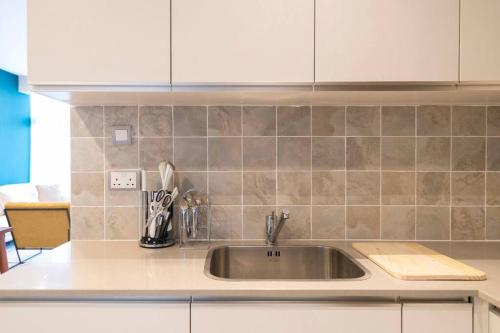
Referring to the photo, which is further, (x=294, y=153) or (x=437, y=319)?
(x=294, y=153)

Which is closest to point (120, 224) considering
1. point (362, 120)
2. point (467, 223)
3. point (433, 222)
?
point (362, 120)

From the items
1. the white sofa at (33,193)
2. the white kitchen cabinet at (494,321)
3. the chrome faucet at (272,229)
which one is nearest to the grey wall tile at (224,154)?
the chrome faucet at (272,229)

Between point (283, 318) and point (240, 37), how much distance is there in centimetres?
88

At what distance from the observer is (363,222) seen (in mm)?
1606

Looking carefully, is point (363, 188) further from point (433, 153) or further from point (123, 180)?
point (123, 180)

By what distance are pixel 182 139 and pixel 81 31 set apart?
57 centimetres

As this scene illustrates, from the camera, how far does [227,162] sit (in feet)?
5.26

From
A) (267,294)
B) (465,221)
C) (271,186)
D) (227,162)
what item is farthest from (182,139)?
(465,221)

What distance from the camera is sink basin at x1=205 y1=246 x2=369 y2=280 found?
1480 millimetres

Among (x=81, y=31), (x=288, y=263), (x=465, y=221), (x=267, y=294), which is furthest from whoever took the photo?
(x=465, y=221)

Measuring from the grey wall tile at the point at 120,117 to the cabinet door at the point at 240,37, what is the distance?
18.3 inches

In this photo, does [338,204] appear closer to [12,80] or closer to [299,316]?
[299,316]

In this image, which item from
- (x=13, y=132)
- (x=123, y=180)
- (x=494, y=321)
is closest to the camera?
(x=494, y=321)

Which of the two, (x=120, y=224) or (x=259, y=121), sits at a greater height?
(x=259, y=121)
